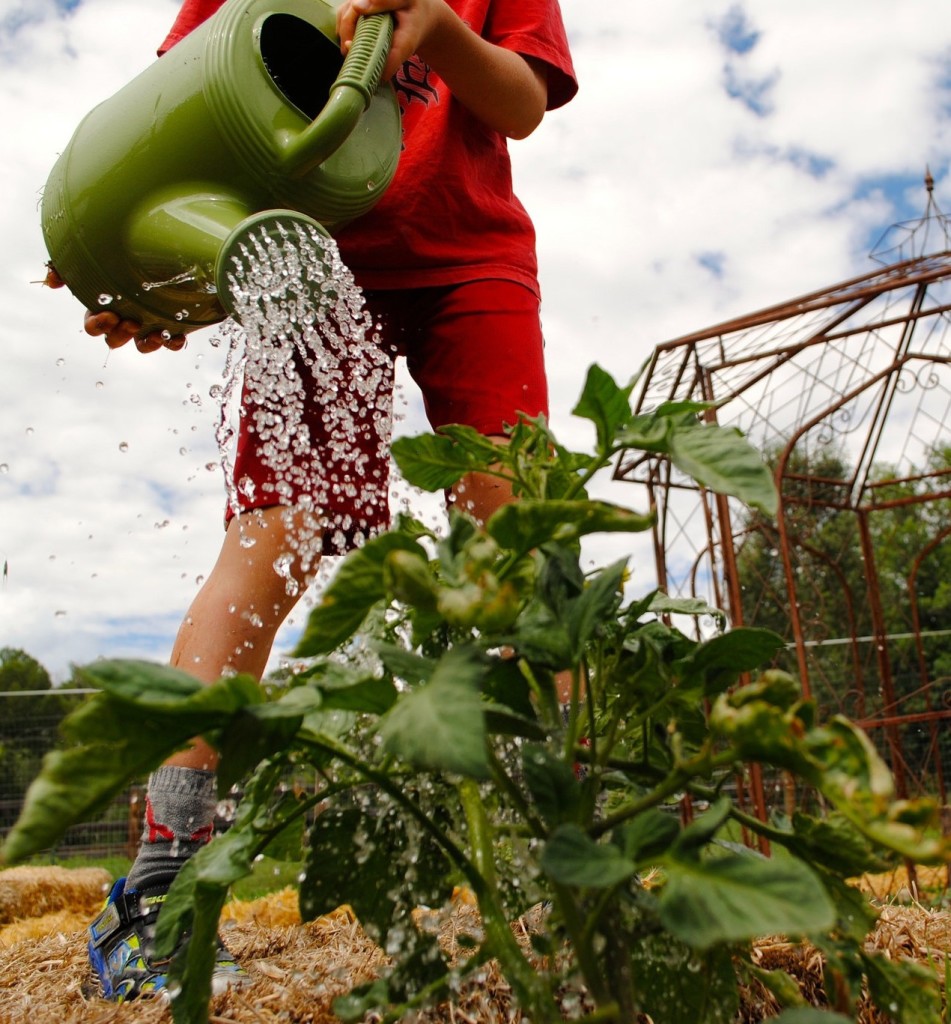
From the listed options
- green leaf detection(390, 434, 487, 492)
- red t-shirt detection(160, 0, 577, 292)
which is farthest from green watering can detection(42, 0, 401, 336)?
green leaf detection(390, 434, 487, 492)

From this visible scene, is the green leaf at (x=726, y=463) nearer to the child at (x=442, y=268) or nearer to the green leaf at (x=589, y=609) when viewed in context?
the green leaf at (x=589, y=609)

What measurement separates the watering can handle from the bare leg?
452 mm

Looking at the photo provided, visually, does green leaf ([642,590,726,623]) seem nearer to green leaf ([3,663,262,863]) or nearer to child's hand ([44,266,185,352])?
green leaf ([3,663,262,863])

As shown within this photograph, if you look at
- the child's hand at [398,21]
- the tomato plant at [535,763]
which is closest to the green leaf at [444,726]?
the tomato plant at [535,763]

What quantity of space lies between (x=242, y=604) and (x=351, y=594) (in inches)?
28.1

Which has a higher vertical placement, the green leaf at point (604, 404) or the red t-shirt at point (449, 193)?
the red t-shirt at point (449, 193)

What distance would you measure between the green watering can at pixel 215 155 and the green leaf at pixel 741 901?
819mm

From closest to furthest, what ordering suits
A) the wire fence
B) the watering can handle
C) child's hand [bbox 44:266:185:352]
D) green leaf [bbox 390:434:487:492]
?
green leaf [bbox 390:434:487:492]
the watering can handle
child's hand [bbox 44:266:185:352]
the wire fence

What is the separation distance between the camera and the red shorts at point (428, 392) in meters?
1.33

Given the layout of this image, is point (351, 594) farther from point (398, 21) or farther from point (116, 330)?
point (116, 330)

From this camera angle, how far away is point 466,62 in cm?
124

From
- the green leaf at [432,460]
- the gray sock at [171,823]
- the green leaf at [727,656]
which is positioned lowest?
the gray sock at [171,823]

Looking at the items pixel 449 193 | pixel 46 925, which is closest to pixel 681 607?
pixel 449 193

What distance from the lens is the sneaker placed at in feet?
3.04
